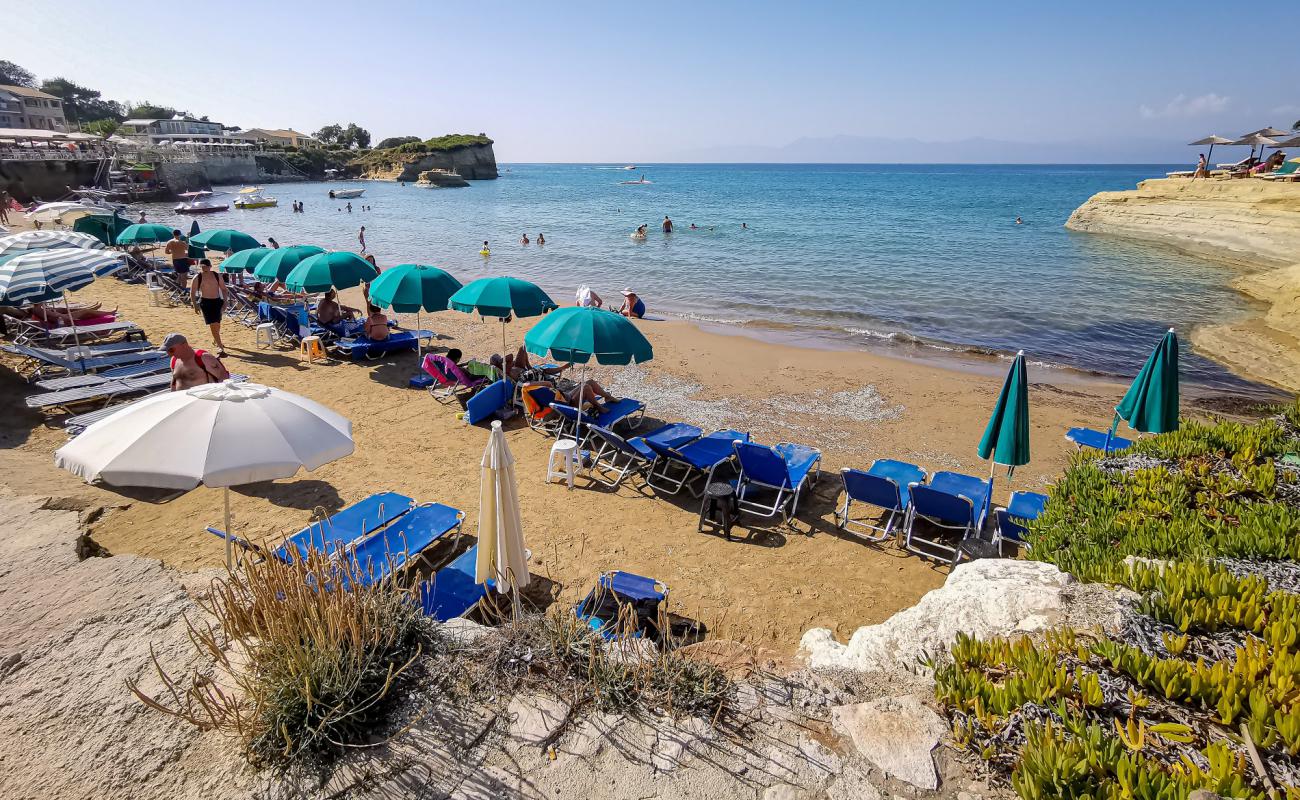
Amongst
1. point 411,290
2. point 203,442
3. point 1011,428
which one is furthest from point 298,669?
point 411,290

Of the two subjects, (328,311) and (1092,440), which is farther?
(328,311)

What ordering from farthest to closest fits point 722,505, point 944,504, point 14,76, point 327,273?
point 14,76, point 327,273, point 722,505, point 944,504

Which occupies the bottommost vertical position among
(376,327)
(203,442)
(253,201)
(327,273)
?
(376,327)

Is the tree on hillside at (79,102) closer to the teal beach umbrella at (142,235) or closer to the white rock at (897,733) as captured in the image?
the teal beach umbrella at (142,235)

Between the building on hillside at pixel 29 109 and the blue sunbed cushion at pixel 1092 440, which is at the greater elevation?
the building on hillside at pixel 29 109

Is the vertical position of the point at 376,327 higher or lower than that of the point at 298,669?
higher

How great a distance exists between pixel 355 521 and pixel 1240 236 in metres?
39.4

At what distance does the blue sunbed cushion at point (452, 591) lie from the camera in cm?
482

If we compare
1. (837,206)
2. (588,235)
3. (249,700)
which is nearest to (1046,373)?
(249,700)

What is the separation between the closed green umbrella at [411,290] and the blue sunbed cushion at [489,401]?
1.74m

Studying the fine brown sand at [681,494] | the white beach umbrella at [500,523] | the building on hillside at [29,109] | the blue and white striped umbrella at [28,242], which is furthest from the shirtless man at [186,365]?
the building on hillside at [29,109]

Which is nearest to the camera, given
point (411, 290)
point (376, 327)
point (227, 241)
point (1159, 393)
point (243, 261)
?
point (1159, 393)

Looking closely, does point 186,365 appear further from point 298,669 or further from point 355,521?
point 298,669

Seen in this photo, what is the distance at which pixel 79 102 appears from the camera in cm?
9412
